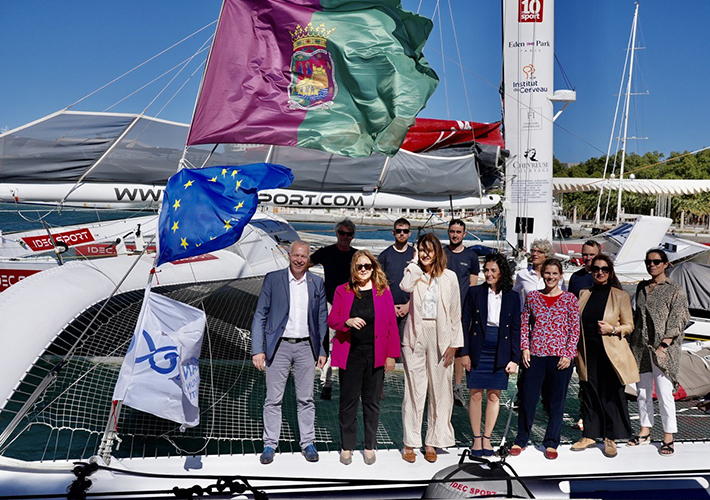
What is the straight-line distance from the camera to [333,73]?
5969mm

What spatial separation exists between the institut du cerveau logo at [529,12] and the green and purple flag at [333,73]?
650 cm

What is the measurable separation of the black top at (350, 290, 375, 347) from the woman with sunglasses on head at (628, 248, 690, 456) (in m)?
2.25

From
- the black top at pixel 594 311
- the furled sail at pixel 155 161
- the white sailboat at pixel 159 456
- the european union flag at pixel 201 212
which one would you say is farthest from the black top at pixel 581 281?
the european union flag at pixel 201 212

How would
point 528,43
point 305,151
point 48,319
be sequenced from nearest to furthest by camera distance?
point 48,319 → point 305,151 → point 528,43

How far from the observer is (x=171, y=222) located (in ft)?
14.6

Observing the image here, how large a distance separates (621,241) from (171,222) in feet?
38.8

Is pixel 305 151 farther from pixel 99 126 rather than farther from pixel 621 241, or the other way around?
pixel 621 241

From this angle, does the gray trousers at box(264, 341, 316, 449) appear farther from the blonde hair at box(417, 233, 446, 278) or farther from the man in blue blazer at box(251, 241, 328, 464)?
the blonde hair at box(417, 233, 446, 278)

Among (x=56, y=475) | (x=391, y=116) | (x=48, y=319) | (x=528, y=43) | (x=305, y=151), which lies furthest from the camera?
(x=528, y=43)

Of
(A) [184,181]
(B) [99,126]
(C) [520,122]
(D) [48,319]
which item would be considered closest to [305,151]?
(B) [99,126]

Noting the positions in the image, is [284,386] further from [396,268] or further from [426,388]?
[396,268]

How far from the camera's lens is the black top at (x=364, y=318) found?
A: 176 inches

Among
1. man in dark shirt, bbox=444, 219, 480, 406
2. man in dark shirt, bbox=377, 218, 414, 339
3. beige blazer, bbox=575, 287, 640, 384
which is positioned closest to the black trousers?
man in dark shirt, bbox=377, 218, 414, 339

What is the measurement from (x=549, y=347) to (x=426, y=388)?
1.00m
